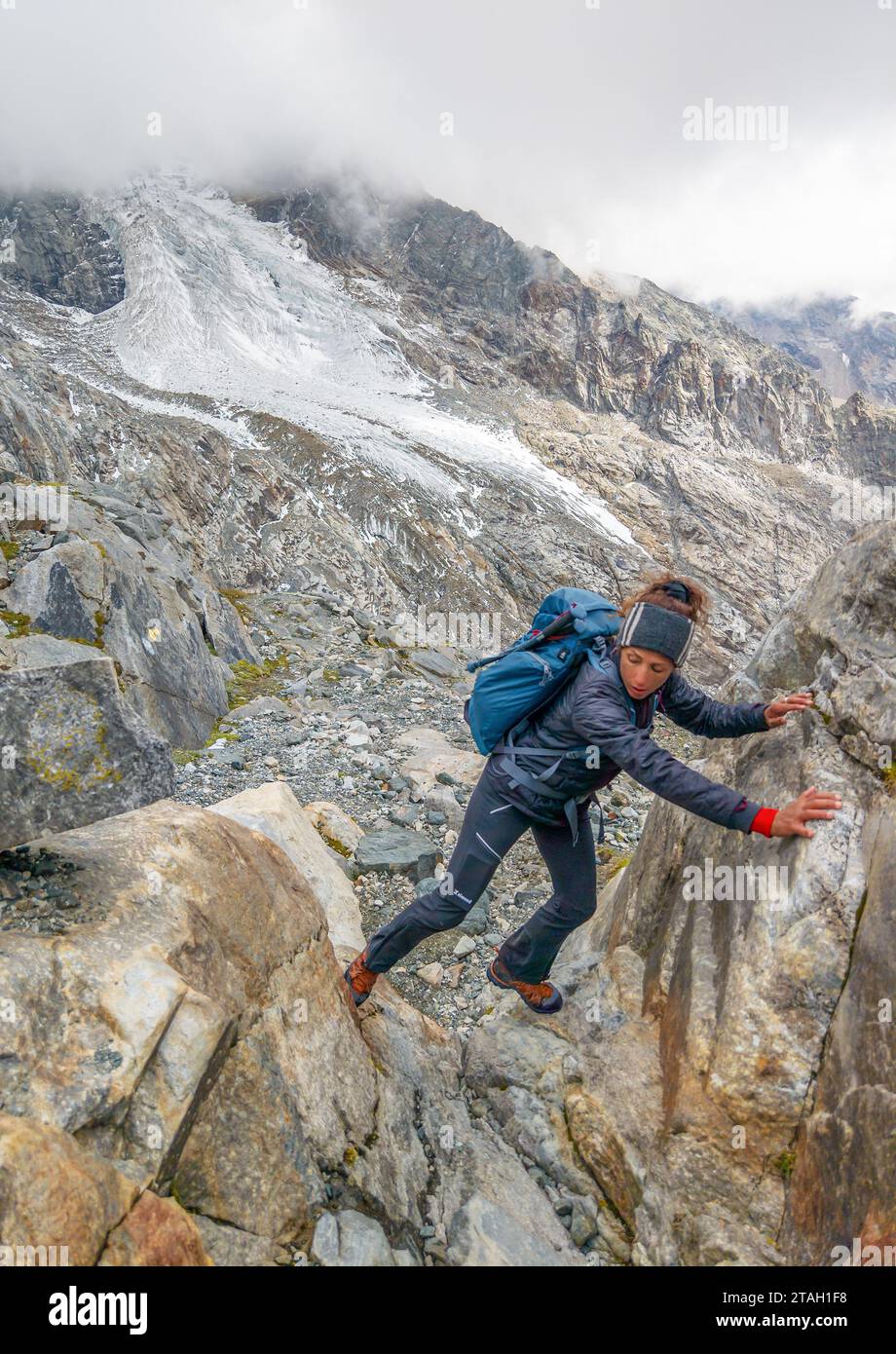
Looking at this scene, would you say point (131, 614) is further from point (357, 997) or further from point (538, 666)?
point (538, 666)

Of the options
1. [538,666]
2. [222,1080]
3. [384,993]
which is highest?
[538,666]

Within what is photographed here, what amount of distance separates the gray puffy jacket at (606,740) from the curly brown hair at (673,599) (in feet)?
1.38

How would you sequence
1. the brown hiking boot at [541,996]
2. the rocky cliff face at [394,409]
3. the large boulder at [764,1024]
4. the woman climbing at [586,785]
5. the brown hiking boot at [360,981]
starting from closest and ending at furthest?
the large boulder at [764,1024]
the woman climbing at [586,785]
the brown hiking boot at [360,981]
the brown hiking boot at [541,996]
the rocky cliff face at [394,409]

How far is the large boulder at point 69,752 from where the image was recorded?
13.4ft

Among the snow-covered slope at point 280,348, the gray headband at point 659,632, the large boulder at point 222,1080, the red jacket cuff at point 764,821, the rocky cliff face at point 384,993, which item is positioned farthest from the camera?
the snow-covered slope at point 280,348

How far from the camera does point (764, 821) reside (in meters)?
4.22

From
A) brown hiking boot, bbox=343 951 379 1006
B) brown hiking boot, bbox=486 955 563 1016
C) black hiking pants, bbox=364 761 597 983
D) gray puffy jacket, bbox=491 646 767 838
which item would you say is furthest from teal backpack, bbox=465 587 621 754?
brown hiking boot, bbox=486 955 563 1016

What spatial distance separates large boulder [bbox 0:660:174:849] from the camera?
4094 mm

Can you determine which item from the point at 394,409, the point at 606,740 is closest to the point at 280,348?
the point at 394,409

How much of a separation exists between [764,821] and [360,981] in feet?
11.8

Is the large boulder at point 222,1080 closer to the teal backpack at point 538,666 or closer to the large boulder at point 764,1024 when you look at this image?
the large boulder at point 764,1024

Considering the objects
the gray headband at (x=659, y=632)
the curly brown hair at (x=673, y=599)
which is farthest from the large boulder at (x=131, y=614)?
the gray headband at (x=659, y=632)

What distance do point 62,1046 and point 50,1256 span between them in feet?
3.08

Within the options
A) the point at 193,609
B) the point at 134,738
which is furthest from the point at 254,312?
the point at 134,738
